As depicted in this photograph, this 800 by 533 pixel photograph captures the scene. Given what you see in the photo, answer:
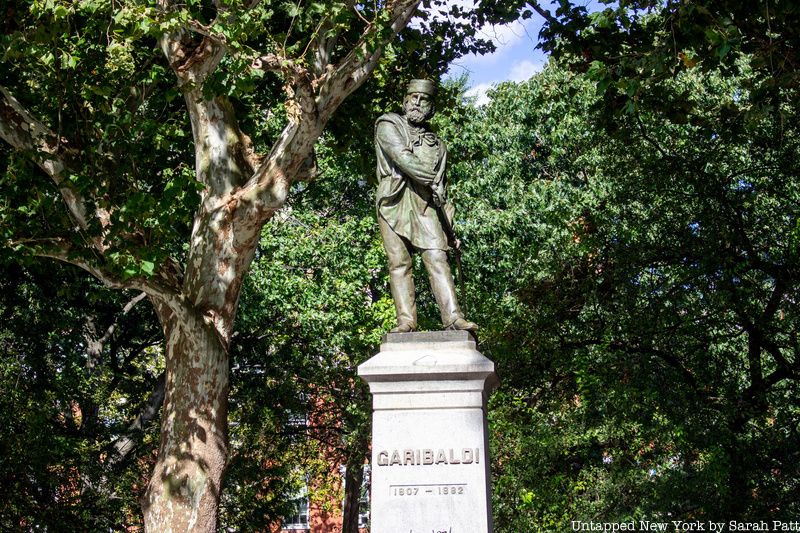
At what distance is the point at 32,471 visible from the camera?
698 inches

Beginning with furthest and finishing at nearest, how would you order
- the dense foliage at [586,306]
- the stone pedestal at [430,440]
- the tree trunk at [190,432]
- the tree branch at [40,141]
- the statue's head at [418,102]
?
1. the dense foliage at [586,306]
2. the tree branch at [40,141]
3. the tree trunk at [190,432]
4. the statue's head at [418,102]
5. the stone pedestal at [430,440]

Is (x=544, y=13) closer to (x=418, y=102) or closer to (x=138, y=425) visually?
(x=418, y=102)

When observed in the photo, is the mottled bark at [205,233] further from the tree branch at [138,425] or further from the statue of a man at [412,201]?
the tree branch at [138,425]

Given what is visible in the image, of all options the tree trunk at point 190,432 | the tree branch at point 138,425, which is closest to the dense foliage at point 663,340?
the tree trunk at point 190,432

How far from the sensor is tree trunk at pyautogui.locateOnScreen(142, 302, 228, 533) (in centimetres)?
1133

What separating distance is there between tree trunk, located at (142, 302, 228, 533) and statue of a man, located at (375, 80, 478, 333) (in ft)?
13.7

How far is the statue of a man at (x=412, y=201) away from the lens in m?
8.29

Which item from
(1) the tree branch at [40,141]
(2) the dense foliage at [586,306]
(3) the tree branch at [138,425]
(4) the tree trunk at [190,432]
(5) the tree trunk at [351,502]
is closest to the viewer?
(4) the tree trunk at [190,432]

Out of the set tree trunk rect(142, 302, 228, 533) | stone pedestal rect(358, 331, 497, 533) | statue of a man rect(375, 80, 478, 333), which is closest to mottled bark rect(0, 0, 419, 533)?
tree trunk rect(142, 302, 228, 533)

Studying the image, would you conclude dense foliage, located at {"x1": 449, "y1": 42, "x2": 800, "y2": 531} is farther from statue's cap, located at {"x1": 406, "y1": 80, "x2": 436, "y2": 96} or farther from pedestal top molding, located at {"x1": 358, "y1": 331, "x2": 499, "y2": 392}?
pedestal top molding, located at {"x1": 358, "y1": 331, "x2": 499, "y2": 392}

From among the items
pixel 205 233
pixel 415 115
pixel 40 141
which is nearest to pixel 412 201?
pixel 415 115

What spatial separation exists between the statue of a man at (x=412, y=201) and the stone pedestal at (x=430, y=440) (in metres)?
0.63

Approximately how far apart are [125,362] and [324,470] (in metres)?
5.55

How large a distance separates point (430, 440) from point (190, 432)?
4794 mm
